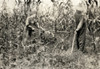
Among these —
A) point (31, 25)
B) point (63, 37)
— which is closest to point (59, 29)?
point (63, 37)

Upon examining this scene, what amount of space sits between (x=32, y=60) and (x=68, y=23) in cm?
79

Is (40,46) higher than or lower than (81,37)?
lower

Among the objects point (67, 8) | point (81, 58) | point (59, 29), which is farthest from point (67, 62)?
point (67, 8)

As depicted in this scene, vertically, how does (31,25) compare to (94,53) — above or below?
above

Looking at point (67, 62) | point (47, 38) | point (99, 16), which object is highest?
point (99, 16)

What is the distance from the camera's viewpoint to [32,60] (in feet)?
14.6

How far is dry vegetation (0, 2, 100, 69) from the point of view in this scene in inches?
175

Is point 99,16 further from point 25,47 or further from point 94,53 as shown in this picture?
point 25,47

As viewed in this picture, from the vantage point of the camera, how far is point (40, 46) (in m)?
4.49

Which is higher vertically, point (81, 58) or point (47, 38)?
point (47, 38)

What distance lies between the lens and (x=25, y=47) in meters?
4.49

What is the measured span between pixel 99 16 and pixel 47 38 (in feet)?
2.83

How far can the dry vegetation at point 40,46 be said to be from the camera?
4441 millimetres

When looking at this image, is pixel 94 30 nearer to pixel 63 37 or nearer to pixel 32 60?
pixel 63 37
